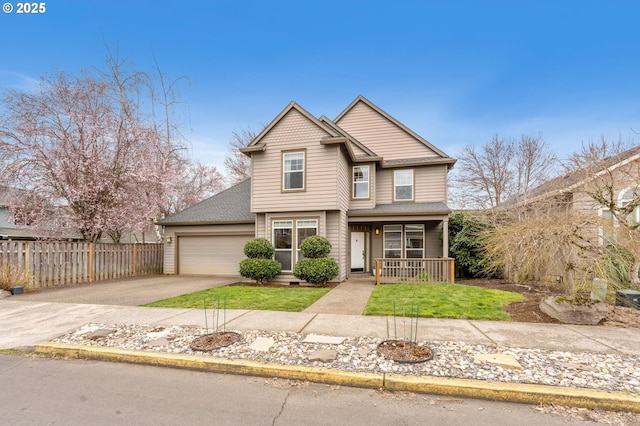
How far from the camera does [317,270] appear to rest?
33.5 ft

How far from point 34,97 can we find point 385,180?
14582mm

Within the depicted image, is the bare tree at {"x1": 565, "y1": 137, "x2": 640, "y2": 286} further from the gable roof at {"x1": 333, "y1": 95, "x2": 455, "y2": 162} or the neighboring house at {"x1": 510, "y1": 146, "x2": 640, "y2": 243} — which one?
the gable roof at {"x1": 333, "y1": 95, "x2": 455, "y2": 162}

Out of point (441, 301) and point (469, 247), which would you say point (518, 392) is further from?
point (469, 247)

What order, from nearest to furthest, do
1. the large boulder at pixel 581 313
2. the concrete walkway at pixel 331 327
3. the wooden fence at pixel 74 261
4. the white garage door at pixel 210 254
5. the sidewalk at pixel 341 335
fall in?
1. the sidewalk at pixel 341 335
2. the concrete walkway at pixel 331 327
3. the large boulder at pixel 581 313
4. the wooden fence at pixel 74 261
5. the white garage door at pixel 210 254

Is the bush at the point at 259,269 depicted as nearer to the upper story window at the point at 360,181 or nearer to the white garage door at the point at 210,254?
the white garage door at the point at 210,254

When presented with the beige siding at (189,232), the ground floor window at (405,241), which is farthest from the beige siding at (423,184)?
the beige siding at (189,232)

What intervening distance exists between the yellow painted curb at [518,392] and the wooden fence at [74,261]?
11944mm

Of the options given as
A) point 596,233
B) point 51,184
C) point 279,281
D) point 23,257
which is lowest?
point 279,281

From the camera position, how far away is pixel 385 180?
13648mm

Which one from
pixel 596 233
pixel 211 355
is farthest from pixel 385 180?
pixel 211 355

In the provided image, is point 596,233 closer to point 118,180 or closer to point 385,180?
point 385,180

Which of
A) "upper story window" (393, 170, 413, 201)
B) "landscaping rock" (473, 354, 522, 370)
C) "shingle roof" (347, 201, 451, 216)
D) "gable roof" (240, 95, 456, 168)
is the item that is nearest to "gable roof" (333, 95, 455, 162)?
"gable roof" (240, 95, 456, 168)

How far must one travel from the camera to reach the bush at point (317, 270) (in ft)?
33.6

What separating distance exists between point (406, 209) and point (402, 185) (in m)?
1.86
